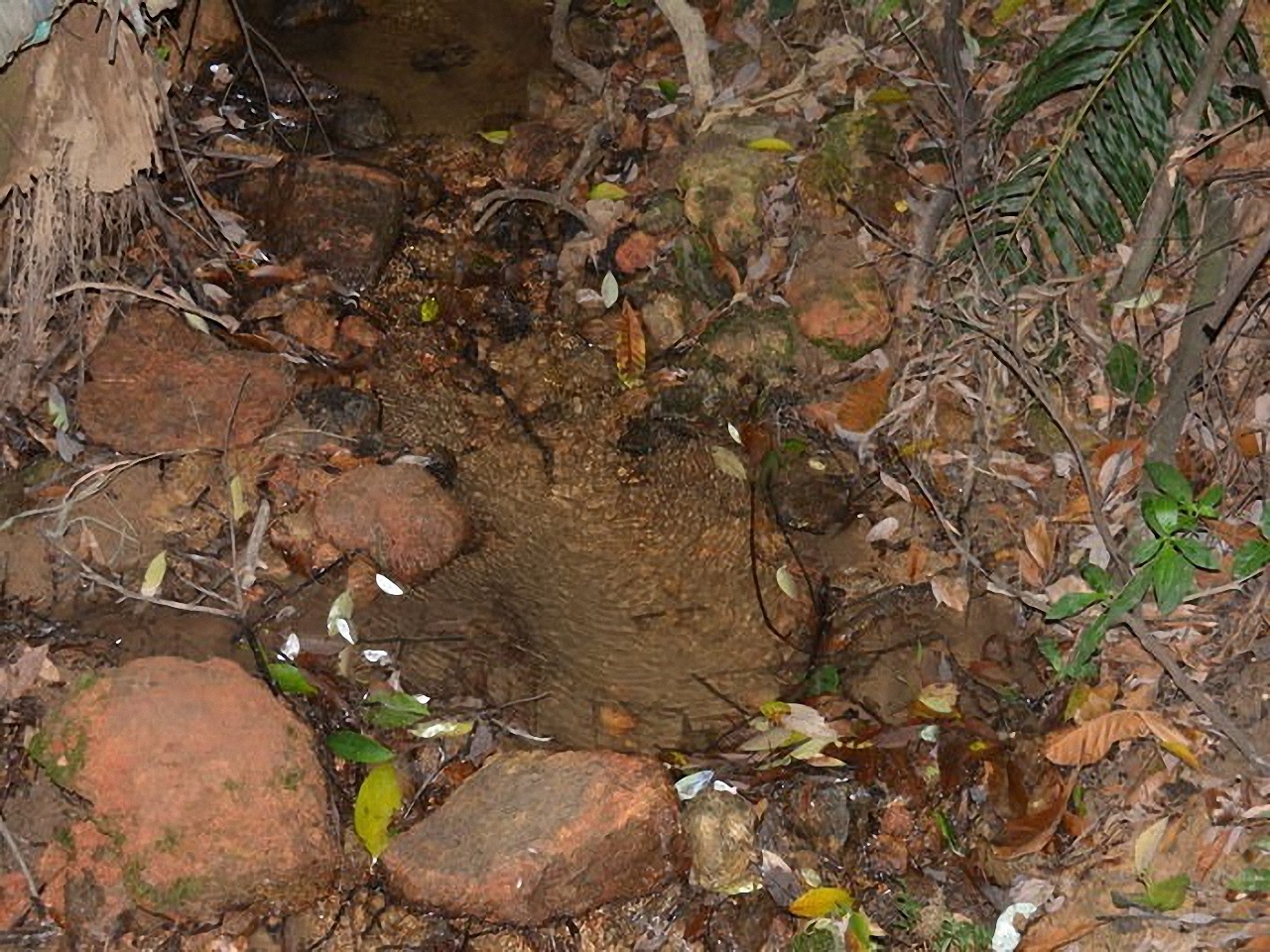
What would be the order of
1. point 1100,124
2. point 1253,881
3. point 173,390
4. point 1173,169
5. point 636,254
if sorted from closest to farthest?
1. point 1253,881
2. point 1173,169
3. point 1100,124
4. point 173,390
5. point 636,254

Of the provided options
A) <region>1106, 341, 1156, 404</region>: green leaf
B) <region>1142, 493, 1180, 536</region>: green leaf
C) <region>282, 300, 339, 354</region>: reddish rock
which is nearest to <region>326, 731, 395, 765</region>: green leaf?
<region>282, 300, 339, 354</region>: reddish rock

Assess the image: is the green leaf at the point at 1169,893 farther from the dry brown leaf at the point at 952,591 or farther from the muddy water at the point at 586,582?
the muddy water at the point at 586,582

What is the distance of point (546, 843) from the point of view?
2.56 metres

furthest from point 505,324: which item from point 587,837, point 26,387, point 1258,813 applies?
point 1258,813

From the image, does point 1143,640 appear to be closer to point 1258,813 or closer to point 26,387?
point 1258,813

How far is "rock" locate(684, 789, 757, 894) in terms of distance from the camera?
2666 mm

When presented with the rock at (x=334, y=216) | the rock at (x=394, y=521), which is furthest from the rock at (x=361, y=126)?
the rock at (x=394, y=521)

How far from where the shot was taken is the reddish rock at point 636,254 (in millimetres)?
4000

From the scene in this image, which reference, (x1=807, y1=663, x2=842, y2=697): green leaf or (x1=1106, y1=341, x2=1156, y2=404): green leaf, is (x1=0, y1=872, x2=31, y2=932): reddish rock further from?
(x1=1106, y1=341, x2=1156, y2=404): green leaf

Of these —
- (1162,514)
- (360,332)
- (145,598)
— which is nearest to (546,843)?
(145,598)

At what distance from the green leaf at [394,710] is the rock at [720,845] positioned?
651mm

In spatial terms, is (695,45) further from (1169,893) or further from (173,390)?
(1169,893)

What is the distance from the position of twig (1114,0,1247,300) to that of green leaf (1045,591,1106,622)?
2.78 feet

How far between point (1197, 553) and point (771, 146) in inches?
76.4
